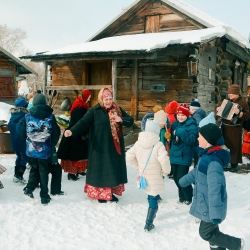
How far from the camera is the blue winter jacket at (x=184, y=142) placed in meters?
4.57

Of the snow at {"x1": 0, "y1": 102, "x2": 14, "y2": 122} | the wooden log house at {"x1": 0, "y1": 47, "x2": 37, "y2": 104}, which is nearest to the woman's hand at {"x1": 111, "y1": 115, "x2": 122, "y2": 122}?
the snow at {"x1": 0, "y1": 102, "x2": 14, "y2": 122}

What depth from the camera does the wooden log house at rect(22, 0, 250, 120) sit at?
30.1 ft

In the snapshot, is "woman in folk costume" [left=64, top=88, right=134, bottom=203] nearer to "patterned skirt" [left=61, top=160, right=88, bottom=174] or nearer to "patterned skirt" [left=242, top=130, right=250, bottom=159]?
"patterned skirt" [left=61, top=160, right=88, bottom=174]

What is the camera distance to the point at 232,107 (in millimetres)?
6785

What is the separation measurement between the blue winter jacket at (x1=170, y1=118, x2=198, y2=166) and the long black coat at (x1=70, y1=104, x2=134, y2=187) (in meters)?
0.80

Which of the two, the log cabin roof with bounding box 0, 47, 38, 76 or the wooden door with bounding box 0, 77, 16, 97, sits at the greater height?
the log cabin roof with bounding box 0, 47, 38, 76

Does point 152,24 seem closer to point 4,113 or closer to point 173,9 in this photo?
point 173,9

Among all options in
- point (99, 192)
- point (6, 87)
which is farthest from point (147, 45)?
point (6, 87)

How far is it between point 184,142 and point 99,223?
1.74 meters

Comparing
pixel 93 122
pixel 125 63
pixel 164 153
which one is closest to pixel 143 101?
pixel 125 63

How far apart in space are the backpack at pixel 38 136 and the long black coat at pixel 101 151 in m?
0.46

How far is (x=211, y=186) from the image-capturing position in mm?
2875

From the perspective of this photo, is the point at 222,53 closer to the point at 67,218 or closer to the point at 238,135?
the point at 238,135

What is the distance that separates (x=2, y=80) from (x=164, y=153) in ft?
56.6
